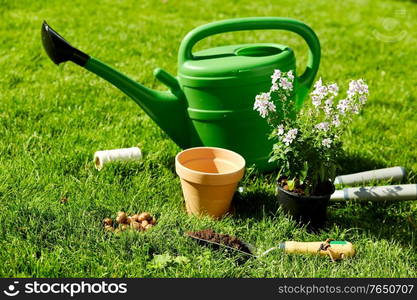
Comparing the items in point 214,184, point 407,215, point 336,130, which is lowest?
point 407,215

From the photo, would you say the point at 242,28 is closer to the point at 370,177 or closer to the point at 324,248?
the point at 370,177

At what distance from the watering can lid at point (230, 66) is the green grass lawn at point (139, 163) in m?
0.45

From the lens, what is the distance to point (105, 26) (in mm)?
4457

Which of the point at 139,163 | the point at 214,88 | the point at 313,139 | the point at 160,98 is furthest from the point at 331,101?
the point at 139,163

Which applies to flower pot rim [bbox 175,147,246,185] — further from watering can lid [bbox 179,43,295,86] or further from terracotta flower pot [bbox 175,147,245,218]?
watering can lid [bbox 179,43,295,86]

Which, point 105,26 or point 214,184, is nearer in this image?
point 214,184

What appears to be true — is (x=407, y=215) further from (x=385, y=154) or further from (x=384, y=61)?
(x=384, y=61)

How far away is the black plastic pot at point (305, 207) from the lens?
2.03m

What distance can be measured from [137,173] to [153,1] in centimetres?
318

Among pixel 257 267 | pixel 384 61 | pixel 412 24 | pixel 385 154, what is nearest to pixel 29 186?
pixel 257 267

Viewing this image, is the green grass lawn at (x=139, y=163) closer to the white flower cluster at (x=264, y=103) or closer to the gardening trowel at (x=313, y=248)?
the gardening trowel at (x=313, y=248)

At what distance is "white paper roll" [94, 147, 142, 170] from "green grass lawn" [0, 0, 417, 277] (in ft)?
0.13

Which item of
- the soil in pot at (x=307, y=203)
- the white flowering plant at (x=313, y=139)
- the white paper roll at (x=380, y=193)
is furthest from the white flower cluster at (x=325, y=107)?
the white paper roll at (x=380, y=193)

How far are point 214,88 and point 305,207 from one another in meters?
0.61
